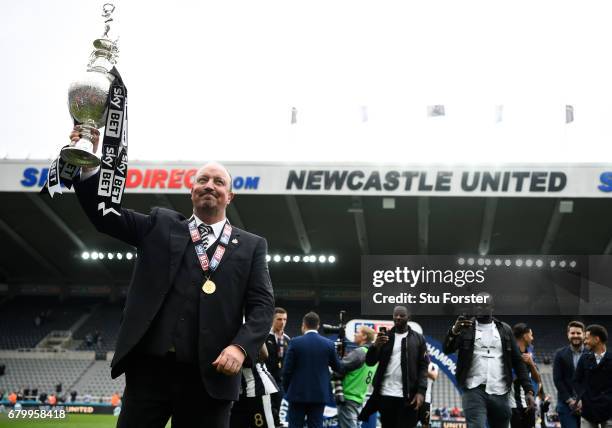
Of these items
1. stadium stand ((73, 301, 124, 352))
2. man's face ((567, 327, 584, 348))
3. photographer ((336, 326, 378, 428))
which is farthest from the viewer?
stadium stand ((73, 301, 124, 352))

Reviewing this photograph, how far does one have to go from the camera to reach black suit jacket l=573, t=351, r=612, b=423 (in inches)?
297

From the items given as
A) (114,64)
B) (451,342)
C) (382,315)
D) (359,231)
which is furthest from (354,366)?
(382,315)

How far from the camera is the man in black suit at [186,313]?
2.85 metres

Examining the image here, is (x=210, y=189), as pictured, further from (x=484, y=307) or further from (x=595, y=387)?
(x=595, y=387)

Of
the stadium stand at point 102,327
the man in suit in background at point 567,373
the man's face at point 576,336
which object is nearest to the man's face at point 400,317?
the man in suit in background at point 567,373

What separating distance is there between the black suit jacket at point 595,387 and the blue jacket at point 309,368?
289 centimetres

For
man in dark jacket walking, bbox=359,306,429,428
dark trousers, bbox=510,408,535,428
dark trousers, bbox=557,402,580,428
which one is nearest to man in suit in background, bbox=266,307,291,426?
man in dark jacket walking, bbox=359,306,429,428

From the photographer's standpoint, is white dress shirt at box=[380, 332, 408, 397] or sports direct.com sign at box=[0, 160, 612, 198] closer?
white dress shirt at box=[380, 332, 408, 397]

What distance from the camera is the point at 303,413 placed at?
8.13m

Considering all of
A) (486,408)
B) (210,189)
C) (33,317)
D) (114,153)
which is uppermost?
(33,317)

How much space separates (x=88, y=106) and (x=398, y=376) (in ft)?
17.7

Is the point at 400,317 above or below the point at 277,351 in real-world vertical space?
above

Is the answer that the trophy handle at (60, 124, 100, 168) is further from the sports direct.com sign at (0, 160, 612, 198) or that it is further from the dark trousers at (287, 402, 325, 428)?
the sports direct.com sign at (0, 160, 612, 198)

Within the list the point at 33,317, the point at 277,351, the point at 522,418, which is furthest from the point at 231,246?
the point at 33,317
